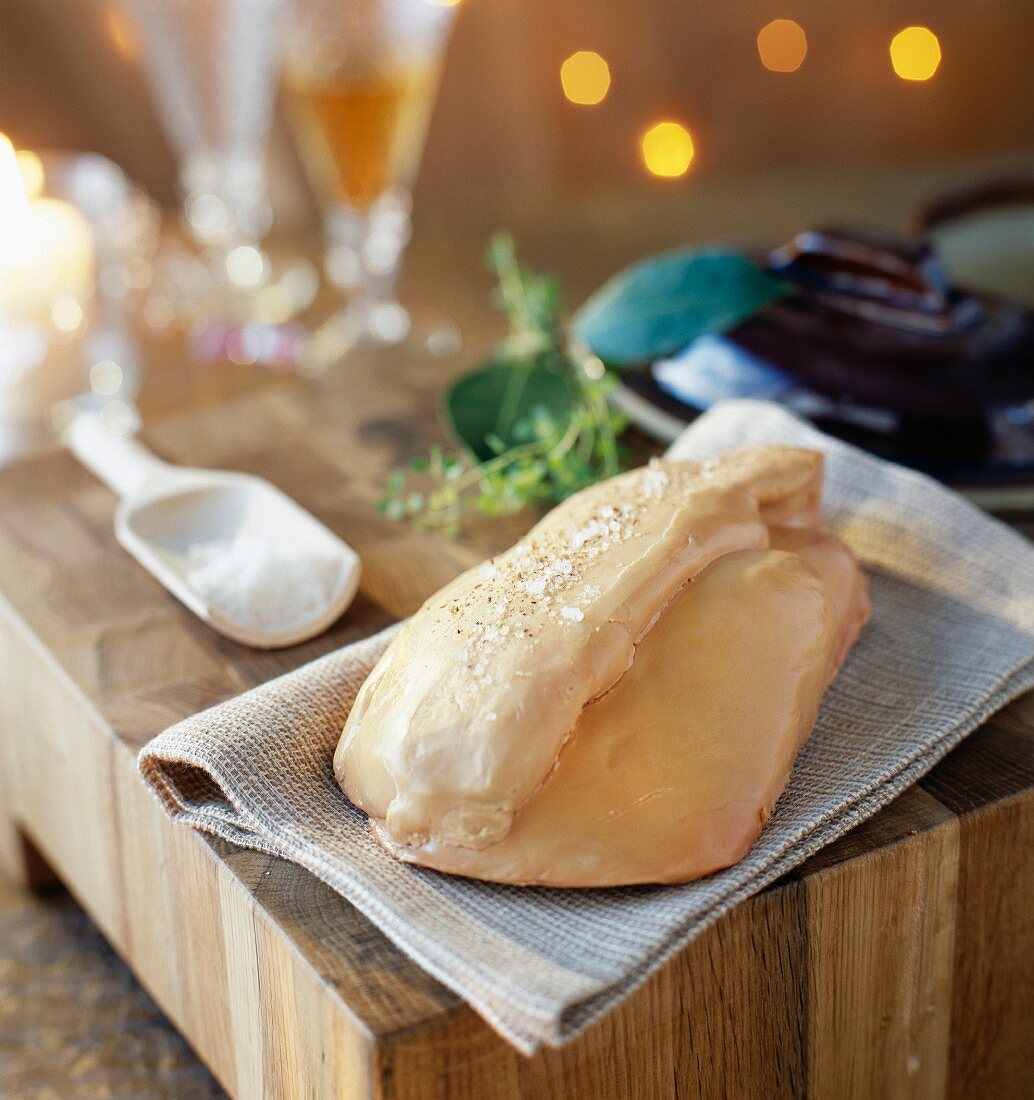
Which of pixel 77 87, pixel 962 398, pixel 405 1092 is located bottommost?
pixel 405 1092

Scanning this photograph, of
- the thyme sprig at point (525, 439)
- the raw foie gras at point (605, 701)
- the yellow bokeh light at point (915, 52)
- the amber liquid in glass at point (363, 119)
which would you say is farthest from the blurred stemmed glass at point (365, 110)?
the yellow bokeh light at point (915, 52)

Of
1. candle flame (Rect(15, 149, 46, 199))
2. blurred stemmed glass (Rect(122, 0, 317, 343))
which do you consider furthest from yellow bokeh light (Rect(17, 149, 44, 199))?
blurred stemmed glass (Rect(122, 0, 317, 343))

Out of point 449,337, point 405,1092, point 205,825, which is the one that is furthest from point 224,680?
point 449,337

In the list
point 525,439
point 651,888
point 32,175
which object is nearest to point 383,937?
point 651,888

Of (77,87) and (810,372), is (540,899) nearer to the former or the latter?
(810,372)

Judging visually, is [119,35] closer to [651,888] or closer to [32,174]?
[32,174]

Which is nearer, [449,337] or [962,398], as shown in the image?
[962,398]
